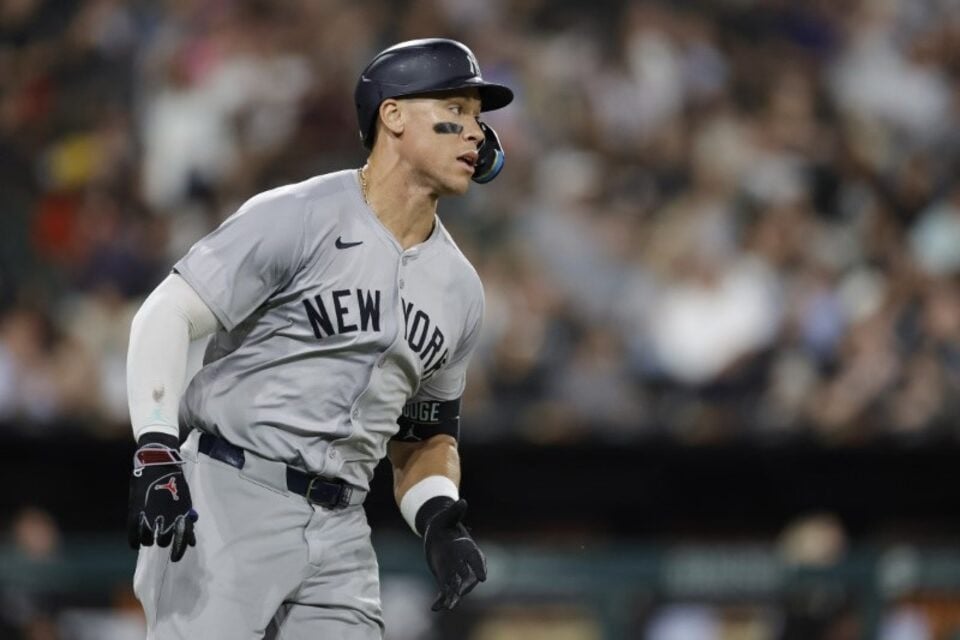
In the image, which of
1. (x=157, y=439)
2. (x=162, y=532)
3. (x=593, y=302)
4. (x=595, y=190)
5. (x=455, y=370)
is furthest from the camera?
(x=595, y=190)

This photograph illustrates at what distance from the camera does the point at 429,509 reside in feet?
13.5

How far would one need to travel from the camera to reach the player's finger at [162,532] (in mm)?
3365

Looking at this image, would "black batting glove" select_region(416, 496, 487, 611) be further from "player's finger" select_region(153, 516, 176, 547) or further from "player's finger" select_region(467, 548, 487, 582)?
"player's finger" select_region(153, 516, 176, 547)

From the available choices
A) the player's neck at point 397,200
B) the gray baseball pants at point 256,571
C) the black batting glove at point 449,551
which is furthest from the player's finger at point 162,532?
the player's neck at point 397,200

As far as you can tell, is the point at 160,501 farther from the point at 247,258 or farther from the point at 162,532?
the point at 247,258

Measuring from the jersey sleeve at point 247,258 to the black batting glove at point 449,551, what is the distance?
71 cm

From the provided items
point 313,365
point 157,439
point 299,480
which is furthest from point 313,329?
point 157,439

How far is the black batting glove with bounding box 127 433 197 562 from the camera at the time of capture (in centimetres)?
337

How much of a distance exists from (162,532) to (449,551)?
0.82m

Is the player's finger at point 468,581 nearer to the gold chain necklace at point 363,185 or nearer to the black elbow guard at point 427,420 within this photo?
the black elbow guard at point 427,420

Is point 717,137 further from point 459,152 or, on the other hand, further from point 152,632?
point 152,632

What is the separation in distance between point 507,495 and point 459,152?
4.68 m

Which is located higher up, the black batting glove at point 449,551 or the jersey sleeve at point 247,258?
the jersey sleeve at point 247,258

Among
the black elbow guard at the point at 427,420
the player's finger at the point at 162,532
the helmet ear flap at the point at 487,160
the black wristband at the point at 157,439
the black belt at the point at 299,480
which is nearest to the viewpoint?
the player's finger at the point at 162,532
